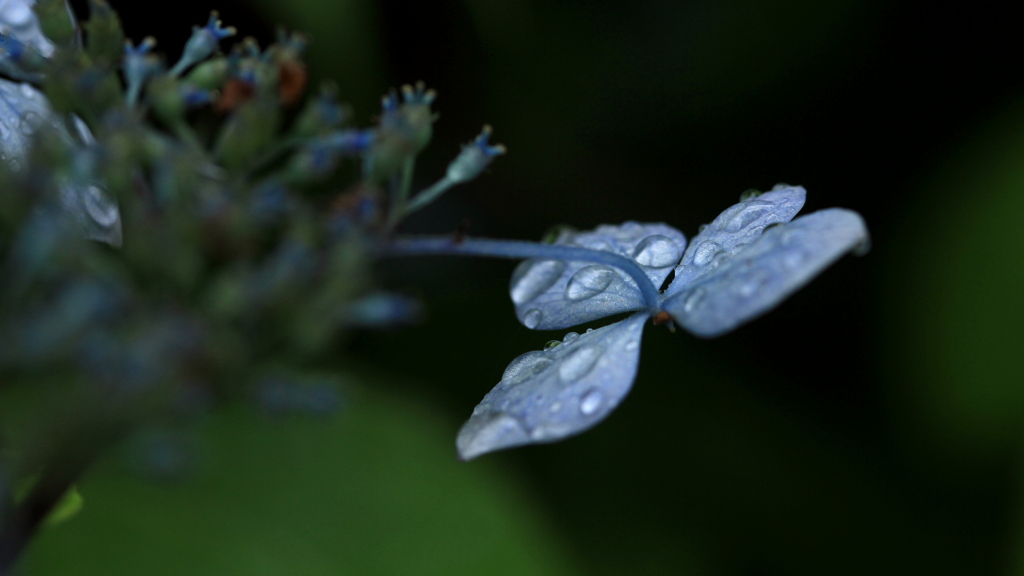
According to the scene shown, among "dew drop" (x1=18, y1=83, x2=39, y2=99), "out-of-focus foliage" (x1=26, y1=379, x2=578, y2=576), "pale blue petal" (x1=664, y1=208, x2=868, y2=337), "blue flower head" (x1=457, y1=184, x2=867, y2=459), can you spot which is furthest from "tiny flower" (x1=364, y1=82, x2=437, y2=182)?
"out-of-focus foliage" (x1=26, y1=379, x2=578, y2=576)

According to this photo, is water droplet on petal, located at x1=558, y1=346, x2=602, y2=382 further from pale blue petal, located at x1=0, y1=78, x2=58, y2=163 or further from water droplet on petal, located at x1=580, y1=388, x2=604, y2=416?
pale blue petal, located at x1=0, y1=78, x2=58, y2=163

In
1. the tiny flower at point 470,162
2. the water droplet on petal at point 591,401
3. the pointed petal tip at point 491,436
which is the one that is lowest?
the water droplet on petal at point 591,401

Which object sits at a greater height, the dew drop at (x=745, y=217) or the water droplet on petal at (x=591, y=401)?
the dew drop at (x=745, y=217)

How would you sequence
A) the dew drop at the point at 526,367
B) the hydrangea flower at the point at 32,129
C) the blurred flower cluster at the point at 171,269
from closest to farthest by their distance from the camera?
the blurred flower cluster at the point at 171,269
the hydrangea flower at the point at 32,129
the dew drop at the point at 526,367

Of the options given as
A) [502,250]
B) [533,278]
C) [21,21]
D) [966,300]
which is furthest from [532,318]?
[966,300]

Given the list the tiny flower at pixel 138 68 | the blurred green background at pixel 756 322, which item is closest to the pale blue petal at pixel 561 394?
the tiny flower at pixel 138 68

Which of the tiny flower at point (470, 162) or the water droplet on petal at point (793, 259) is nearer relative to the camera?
the water droplet on petal at point (793, 259)

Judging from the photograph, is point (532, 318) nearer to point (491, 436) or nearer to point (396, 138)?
point (491, 436)

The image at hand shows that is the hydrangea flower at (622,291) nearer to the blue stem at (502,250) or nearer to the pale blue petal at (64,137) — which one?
the blue stem at (502,250)
